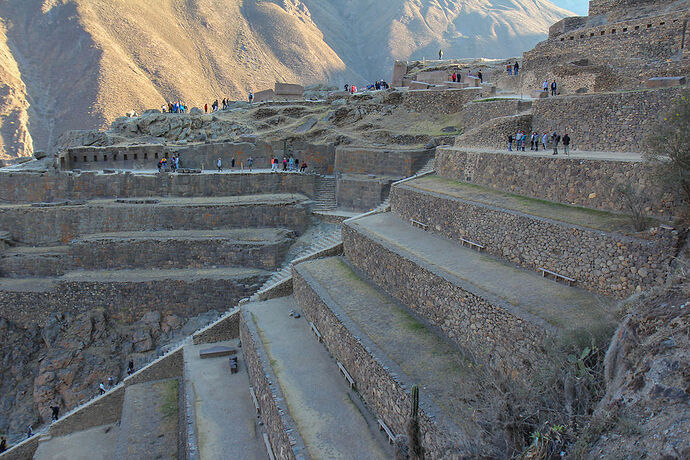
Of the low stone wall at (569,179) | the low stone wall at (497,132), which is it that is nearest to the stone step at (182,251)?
the low stone wall at (497,132)

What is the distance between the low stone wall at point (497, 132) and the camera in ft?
51.6

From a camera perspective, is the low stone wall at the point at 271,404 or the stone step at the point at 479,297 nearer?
the stone step at the point at 479,297

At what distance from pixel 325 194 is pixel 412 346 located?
13.8 m

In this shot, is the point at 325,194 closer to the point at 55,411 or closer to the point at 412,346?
the point at 55,411

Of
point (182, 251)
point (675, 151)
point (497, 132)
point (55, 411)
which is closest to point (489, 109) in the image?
point (497, 132)

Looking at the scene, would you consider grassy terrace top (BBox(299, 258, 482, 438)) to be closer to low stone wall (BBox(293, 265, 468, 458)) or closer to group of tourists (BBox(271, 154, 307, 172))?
low stone wall (BBox(293, 265, 468, 458))

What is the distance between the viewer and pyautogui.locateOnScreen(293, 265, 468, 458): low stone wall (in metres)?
7.08

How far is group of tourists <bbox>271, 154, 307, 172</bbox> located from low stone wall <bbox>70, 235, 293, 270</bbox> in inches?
216

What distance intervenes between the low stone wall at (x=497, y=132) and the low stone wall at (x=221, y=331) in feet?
31.7

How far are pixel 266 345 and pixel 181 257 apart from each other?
8.57m

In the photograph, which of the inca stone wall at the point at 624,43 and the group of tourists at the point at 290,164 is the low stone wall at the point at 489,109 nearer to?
the inca stone wall at the point at 624,43

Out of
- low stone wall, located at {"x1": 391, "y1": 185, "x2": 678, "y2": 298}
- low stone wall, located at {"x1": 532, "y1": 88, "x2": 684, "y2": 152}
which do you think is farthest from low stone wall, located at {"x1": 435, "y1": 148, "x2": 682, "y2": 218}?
low stone wall, located at {"x1": 532, "y1": 88, "x2": 684, "y2": 152}

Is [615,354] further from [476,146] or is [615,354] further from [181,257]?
[181,257]

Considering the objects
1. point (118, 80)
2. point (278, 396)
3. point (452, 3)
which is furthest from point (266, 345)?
point (452, 3)
